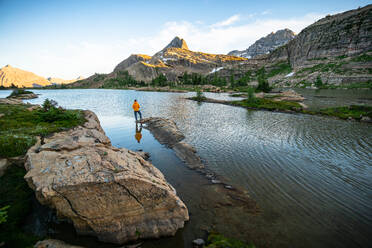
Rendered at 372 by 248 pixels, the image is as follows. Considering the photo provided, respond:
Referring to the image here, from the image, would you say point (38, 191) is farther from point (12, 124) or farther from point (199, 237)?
point (12, 124)

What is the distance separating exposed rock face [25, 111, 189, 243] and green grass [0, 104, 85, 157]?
276cm

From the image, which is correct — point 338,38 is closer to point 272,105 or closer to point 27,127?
point 272,105

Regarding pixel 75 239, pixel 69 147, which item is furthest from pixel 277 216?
pixel 69 147

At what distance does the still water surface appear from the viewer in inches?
270

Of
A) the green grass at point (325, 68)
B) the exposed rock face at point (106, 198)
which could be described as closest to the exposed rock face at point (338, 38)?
the green grass at point (325, 68)

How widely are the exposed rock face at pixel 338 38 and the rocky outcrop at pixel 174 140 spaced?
175 metres

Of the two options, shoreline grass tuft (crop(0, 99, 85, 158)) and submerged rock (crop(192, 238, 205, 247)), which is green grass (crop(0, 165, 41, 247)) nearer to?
shoreline grass tuft (crop(0, 99, 85, 158))

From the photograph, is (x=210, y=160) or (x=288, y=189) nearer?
(x=288, y=189)

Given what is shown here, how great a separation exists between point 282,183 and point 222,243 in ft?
22.6

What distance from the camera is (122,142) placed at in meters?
17.6

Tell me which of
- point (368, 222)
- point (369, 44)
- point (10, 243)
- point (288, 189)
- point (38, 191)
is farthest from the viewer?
point (369, 44)

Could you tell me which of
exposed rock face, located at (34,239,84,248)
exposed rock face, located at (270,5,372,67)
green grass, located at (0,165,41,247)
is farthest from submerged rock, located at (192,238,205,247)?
exposed rock face, located at (270,5,372,67)

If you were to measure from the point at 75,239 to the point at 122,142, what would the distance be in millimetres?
11951

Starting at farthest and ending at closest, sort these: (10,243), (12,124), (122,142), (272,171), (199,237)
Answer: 1. (122,142)
2. (12,124)
3. (272,171)
4. (199,237)
5. (10,243)
